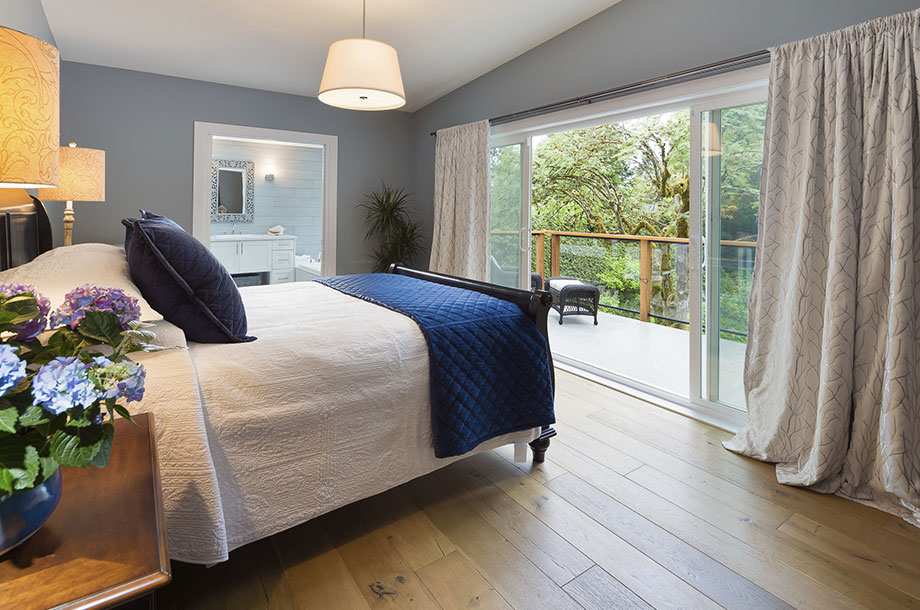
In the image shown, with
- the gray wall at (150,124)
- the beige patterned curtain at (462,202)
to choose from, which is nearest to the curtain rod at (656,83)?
the beige patterned curtain at (462,202)

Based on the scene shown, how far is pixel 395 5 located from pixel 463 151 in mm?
1497

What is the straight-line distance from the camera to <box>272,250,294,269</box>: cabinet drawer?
6.73m

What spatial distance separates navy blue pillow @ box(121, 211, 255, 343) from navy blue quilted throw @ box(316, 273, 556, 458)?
697 mm

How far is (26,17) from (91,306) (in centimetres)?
287

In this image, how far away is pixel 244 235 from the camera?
257 inches

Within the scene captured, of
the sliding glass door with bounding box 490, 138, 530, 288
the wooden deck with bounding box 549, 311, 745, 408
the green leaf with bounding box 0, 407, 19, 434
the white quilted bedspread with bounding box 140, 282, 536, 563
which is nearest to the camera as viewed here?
the green leaf with bounding box 0, 407, 19, 434

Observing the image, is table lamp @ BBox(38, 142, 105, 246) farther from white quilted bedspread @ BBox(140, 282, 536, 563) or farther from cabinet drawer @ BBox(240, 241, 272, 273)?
cabinet drawer @ BBox(240, 241, 272, 273)

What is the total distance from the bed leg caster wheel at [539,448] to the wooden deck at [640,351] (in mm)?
1282

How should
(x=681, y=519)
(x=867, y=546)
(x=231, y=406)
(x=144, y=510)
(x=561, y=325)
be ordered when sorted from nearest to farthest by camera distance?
(x=144, y=510) < (x=231, y=406) < (x=867, y=546) < (x=681, y=519) < (x=561, y=325)

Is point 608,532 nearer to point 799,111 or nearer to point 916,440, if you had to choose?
point 916,440

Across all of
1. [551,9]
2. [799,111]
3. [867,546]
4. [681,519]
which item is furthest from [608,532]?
[551,9]

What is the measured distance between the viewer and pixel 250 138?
4.64 m

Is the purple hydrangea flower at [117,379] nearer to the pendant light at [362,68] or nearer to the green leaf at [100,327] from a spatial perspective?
the green leaf at [100,327]

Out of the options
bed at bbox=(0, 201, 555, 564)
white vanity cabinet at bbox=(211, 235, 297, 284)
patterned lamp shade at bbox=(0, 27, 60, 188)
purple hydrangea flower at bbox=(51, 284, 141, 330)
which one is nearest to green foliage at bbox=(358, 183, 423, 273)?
white vanity cabinet at bbox=(211, 235, 297, 284)
